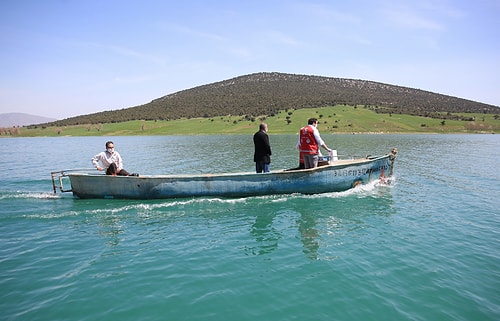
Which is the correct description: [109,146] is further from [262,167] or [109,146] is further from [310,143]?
[310,143]

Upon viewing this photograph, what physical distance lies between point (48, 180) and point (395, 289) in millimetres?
21709

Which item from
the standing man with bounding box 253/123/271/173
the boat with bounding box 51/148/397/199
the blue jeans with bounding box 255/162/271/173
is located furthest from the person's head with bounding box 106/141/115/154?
the blue jeans with bounding box 255/162/271/173

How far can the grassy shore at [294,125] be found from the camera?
9356cm

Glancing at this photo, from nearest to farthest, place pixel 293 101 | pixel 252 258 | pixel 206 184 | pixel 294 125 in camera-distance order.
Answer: pixel 252 258
pixel 206 184
pixel 294 125
pixel 293 101

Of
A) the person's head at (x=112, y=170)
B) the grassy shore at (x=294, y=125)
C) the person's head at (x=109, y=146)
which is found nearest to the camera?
the person's head at (x=109, y=146)

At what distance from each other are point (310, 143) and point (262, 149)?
7.57ft

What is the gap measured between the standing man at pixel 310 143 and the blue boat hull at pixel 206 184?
58cm

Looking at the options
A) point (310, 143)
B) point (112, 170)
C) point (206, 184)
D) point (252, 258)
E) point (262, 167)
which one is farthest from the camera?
point (262, 167)

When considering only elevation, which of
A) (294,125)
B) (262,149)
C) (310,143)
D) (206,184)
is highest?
(310,143)

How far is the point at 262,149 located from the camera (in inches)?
568

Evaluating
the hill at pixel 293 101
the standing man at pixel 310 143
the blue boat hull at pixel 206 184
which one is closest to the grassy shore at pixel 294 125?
the hill at pixel 293 101

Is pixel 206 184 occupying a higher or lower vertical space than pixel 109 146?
lower

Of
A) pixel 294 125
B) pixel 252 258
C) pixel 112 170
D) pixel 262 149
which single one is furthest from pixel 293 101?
pixel 252 258

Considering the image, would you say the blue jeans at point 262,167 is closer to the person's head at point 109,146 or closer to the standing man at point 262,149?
the standing man at point 262,149
